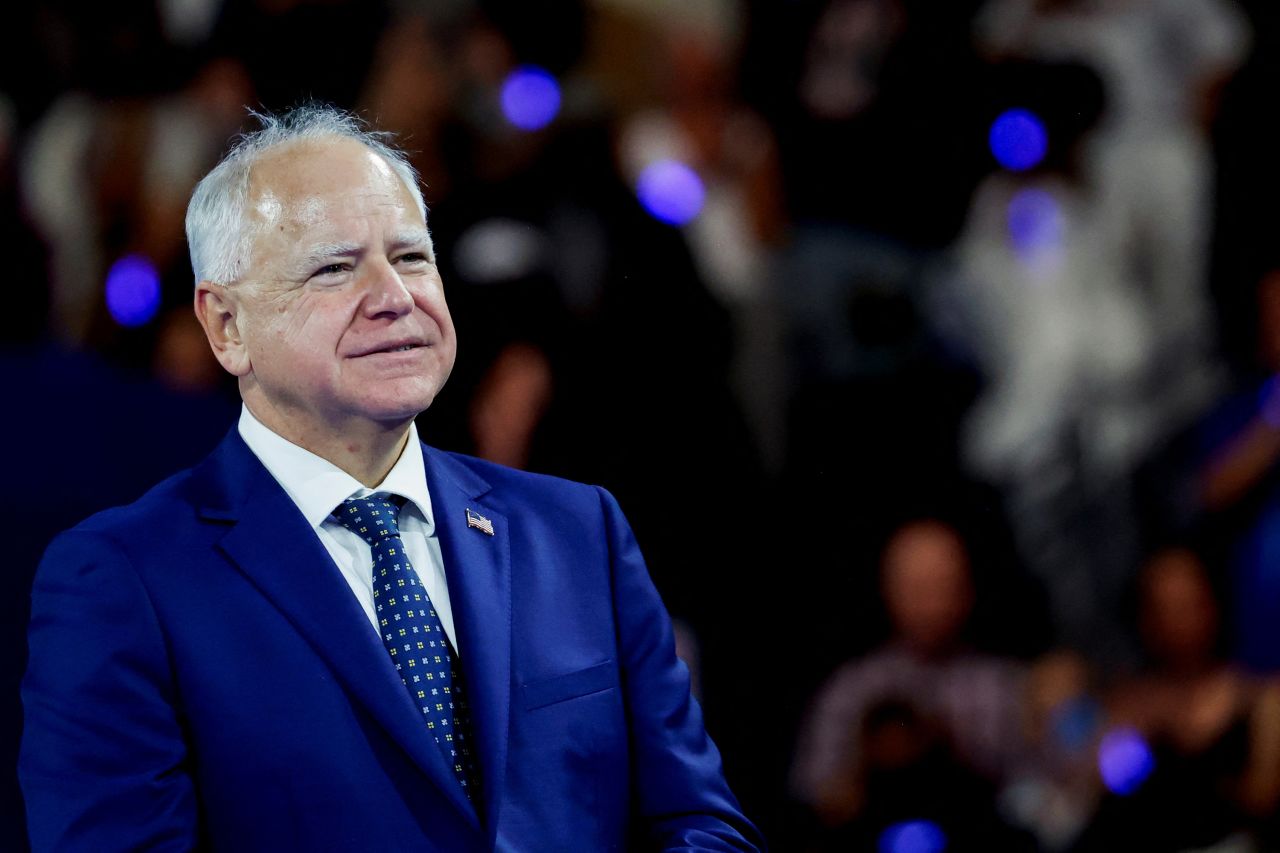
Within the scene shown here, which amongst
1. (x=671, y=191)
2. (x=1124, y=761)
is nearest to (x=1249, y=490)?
(x=1124, y=761)

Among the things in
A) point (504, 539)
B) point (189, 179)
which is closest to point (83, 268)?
point (189, 179)

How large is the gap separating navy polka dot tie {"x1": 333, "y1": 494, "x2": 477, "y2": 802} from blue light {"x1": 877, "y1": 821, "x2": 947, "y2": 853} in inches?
86.5

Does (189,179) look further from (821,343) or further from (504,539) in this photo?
(504,539)

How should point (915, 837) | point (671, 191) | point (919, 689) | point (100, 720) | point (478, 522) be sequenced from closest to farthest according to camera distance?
point (100, 720) → point (478, 522) → point (915, 837) → point (919, 689) → point (671, 191)

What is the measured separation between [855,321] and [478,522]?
239cm

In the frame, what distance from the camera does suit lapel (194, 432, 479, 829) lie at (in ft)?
4.11

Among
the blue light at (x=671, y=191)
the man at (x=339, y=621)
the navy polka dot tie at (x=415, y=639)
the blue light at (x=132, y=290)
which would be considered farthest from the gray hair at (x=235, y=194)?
the blue light at (x=671, y=191)

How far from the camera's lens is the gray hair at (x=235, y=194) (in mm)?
1351

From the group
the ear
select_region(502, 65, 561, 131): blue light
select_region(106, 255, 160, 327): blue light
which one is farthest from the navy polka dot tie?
select_region(502, 65, 561, 131): blue light

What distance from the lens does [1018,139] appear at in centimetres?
389

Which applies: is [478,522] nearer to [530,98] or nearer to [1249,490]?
[530,98]

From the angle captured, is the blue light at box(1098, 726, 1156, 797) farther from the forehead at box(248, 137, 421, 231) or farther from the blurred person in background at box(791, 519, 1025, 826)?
the forehead at box(248, 137, 421, 231)

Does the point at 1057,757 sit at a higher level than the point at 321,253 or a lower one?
lower

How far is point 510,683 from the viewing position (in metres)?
1.34
